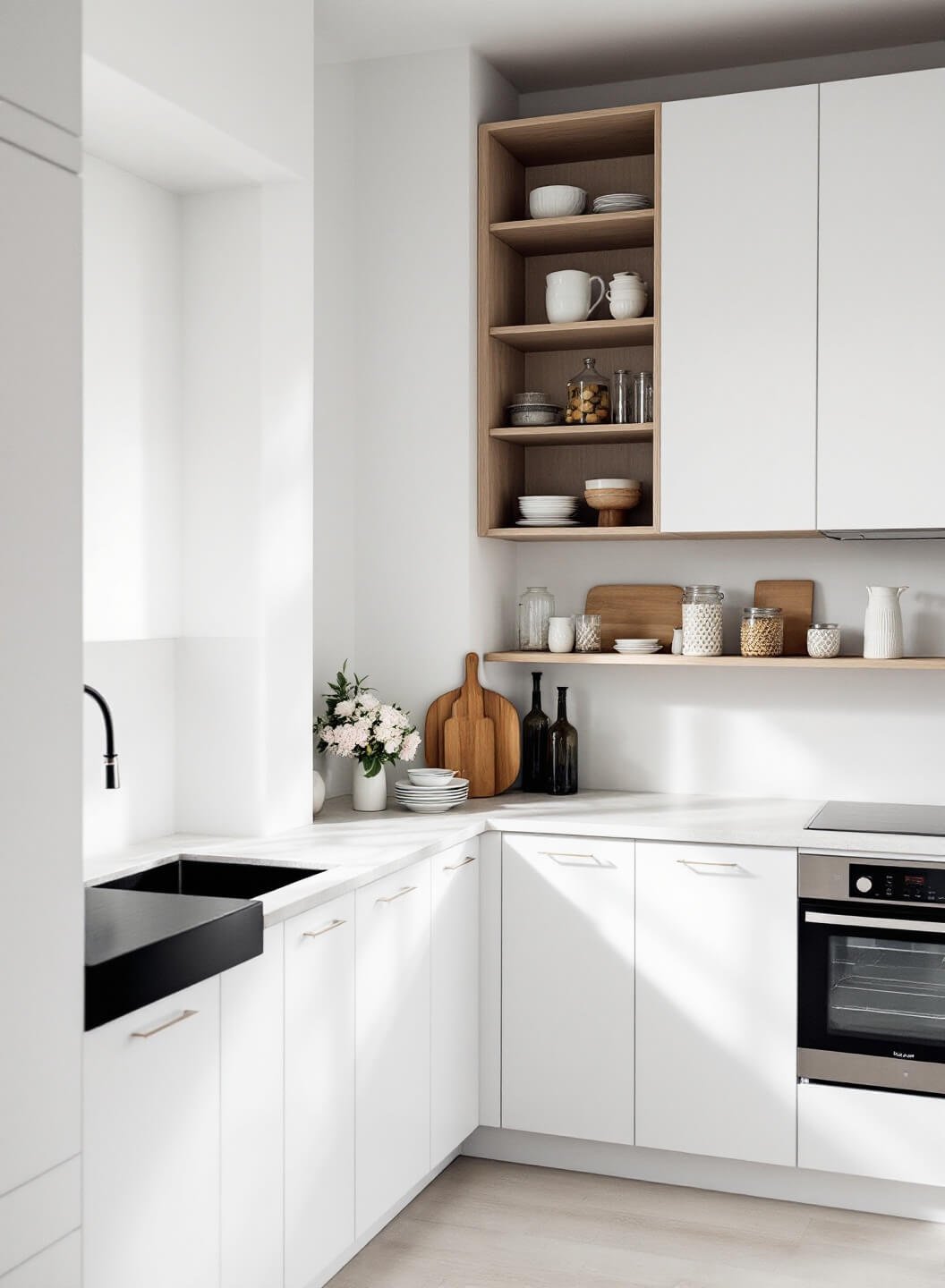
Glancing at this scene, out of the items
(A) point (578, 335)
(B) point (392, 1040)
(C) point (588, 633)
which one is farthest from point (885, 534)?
(B) point (392, 1040)

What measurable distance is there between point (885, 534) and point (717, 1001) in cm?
121

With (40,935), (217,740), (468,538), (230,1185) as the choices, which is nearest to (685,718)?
(468,538)

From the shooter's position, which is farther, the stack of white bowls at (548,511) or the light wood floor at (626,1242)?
the stack of white bowls at (548,511)

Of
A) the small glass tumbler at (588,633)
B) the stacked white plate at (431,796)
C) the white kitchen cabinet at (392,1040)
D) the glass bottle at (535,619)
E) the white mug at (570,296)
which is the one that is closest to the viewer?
the white kitchen cabinet at (392,1040)

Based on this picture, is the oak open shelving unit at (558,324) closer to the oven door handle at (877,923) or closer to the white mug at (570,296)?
the white mug at (570,296)

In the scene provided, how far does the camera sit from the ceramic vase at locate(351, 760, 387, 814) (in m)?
3.36

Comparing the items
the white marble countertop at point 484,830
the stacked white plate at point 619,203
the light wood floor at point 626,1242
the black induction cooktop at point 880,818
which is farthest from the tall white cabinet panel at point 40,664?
the stacked white plate at point 619,203

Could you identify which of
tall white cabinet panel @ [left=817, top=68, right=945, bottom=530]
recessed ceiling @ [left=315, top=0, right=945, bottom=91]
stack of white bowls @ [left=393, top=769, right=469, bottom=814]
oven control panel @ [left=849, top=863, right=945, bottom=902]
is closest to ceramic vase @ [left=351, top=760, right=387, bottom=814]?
stack of white bowls @ [left=393, top=769, right=469, bottom=814]

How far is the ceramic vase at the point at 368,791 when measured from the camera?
336 centimetres

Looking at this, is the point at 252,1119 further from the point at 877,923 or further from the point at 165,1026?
the point at 877,923

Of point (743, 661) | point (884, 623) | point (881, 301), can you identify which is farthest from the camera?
point (743, 661)

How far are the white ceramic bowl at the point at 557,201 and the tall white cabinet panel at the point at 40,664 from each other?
7.44 feet

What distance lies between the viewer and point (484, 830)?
3.19 meters

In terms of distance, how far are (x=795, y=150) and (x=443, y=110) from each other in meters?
0.95
